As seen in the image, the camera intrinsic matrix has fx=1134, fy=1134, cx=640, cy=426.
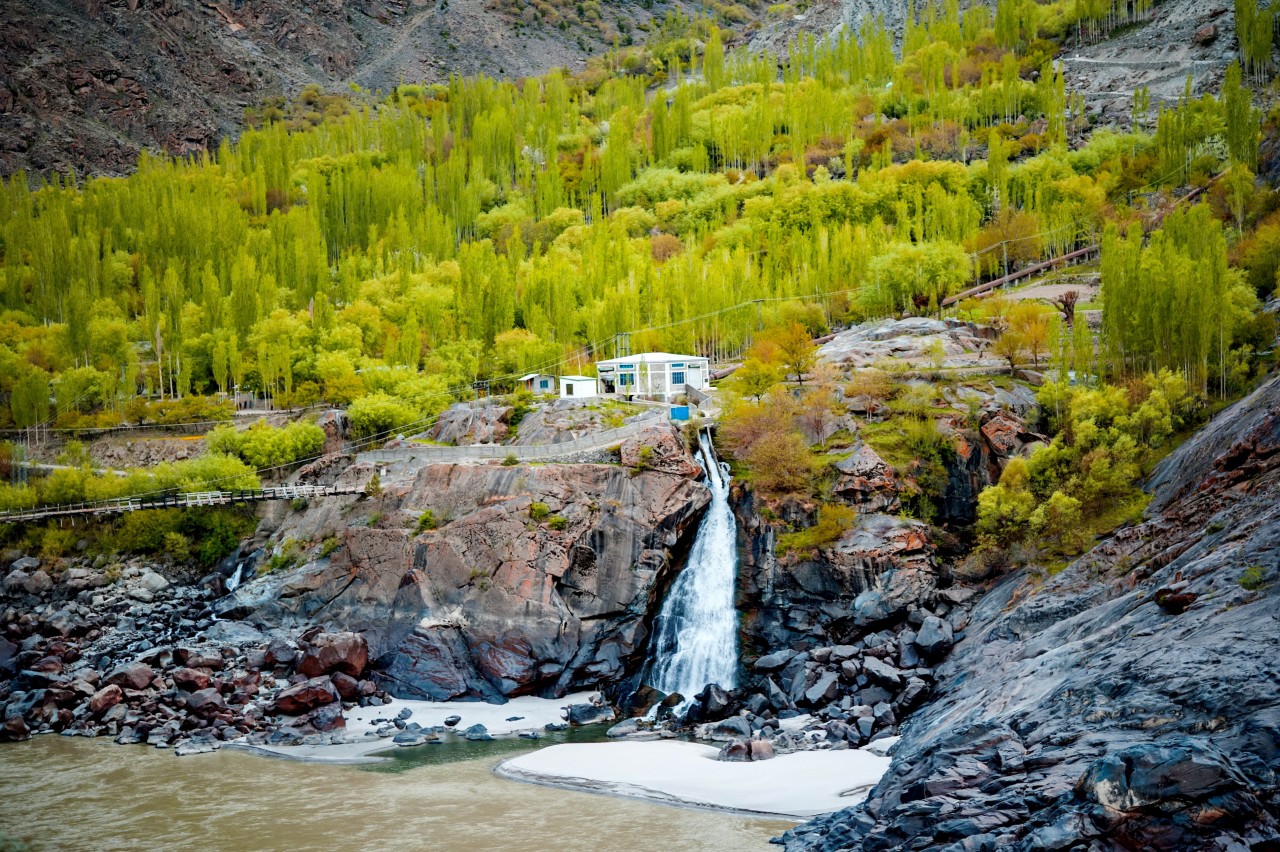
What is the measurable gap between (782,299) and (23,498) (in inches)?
2328

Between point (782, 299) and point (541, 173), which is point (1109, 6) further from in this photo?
point (782, 299)

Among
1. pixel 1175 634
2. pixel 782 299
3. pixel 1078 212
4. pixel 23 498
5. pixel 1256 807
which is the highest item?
pixel 1078 212

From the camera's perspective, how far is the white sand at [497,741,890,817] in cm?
3594

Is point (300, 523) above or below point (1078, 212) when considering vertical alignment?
below

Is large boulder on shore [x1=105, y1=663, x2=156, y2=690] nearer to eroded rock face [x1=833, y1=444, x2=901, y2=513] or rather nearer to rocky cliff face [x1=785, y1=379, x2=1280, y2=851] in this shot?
rocky cliff face [x1=785, y1=379, x2=1280, y2=851]

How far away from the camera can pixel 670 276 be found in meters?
98.7

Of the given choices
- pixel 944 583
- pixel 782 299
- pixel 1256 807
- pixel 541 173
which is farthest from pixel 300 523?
pixel 541 173

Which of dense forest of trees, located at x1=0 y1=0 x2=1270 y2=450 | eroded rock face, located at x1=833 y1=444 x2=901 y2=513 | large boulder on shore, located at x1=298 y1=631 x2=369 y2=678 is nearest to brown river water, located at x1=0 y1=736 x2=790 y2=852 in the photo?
large boulder on shore, located at x1=298 y1=631 x2=369 y2=678

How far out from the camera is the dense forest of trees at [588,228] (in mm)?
92562

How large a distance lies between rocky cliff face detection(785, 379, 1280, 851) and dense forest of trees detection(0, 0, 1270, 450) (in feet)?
70.2

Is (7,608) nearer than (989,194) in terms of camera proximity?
Yes

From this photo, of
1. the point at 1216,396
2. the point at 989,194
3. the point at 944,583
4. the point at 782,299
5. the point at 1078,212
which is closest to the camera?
the point at 944,583

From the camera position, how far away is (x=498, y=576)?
55969 millimetres

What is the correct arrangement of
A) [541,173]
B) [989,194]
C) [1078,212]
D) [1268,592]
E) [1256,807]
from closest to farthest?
[1256,807] → [1268,592] → [1078,212] → [989,194] → [541,173]
